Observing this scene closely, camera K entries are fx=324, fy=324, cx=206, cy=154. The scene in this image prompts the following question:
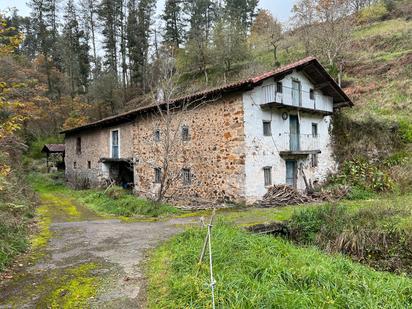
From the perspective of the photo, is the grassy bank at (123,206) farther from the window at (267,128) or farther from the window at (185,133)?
the window at (267,128)

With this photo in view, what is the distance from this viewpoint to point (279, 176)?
1421 cm

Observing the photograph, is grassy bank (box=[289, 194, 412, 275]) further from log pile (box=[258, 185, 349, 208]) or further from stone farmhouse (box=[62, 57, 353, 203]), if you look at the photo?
stone farmhouse (box=[62, 57, 353, 203])

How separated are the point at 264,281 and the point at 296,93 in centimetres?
1196

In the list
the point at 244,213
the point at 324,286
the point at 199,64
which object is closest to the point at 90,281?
the point at 324,286

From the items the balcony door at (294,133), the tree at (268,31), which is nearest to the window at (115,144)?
the balcony door at (294,133)

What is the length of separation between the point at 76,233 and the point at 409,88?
77.6 ft

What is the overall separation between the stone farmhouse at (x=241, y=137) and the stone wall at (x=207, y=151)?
39 mm

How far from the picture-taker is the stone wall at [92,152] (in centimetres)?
1834

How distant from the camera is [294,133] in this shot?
15297 mm

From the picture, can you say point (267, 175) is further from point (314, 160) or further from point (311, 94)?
point (311, 94)

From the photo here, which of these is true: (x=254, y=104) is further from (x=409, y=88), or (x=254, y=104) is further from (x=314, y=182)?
(x=409, y=88)

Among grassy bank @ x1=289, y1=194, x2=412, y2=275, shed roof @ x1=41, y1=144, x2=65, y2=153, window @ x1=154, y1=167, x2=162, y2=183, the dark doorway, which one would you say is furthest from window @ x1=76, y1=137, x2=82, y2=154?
grassy bank @ x1=289, y1=194, x2=412, y2=275

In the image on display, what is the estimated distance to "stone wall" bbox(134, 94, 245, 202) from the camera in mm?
12766

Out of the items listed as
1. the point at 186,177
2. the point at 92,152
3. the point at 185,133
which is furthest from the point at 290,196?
the point at 92,152
